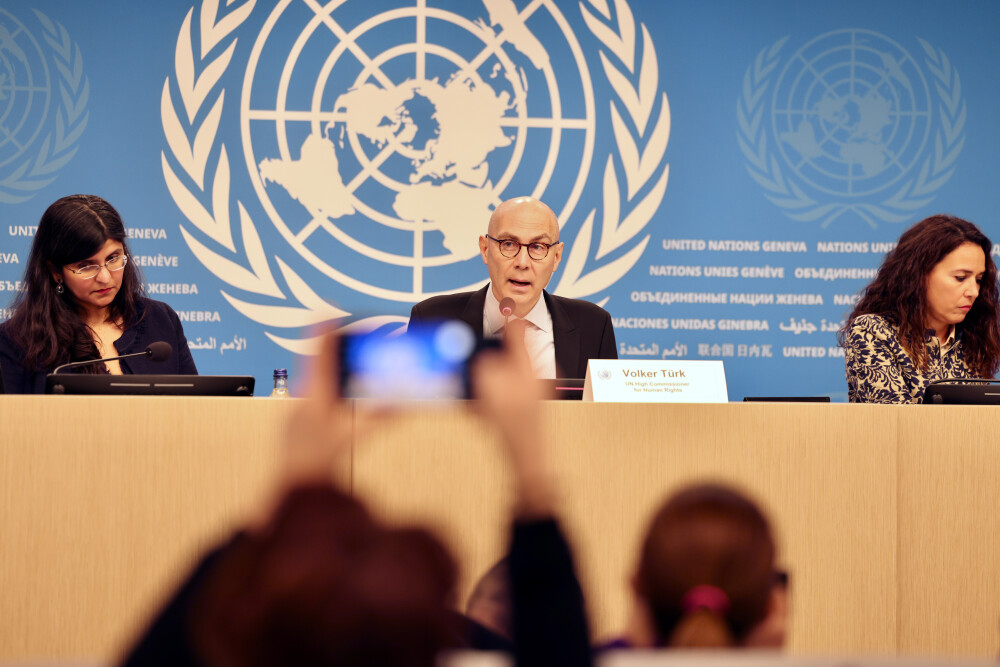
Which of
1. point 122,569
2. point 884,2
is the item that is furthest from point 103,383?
point 884,2

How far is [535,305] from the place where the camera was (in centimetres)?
329

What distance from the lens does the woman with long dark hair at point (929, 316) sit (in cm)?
290

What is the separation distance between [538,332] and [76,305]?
1644 millimetres

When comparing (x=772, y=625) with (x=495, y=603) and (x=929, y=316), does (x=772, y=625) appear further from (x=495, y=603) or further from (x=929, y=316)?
(x=929, y=316)

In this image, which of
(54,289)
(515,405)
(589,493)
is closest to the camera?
(515,405)

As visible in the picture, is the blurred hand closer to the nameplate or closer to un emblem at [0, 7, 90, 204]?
the nameplate

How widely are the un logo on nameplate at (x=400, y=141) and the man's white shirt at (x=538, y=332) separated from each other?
988 mm

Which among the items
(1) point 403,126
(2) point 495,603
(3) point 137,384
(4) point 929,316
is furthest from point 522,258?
(2) point 495,603

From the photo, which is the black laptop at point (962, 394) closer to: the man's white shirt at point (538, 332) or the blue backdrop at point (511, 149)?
the man's white shirt at point (538, 332)

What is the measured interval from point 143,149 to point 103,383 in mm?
2443

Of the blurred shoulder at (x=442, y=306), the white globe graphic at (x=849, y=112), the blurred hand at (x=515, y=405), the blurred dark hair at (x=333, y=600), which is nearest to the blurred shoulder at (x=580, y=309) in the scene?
the blurred shoulder at (x=442, y=306)

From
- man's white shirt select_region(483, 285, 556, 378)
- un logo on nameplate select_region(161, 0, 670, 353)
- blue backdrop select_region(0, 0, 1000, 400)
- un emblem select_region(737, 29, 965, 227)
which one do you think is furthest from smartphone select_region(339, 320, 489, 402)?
un emblem select_region(737, 29, 965, 227)

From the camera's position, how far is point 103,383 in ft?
6.73

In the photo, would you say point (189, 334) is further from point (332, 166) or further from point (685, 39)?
point (685, 39)
